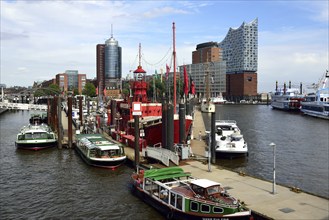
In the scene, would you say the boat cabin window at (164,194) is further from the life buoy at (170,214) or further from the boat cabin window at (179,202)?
the boat cabin window at (179,202)

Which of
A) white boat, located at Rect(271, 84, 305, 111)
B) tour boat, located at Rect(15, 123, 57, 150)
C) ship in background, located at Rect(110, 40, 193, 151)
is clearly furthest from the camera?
white boat, located at Rect(271, 84, 305, 111)

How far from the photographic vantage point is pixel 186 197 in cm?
2248

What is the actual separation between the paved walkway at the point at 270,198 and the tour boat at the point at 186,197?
6.65ft

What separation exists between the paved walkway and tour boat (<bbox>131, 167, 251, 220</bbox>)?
203 centimetres

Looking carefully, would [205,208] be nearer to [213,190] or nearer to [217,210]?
[217,210]

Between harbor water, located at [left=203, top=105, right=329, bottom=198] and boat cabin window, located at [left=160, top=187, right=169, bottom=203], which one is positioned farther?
harbor water, located at [left=203, top=105, right=329, bottom=198]

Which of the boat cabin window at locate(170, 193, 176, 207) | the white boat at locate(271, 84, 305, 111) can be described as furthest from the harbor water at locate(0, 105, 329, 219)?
the white boat at locate(271, 84, 305, 111)

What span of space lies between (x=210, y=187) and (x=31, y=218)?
14.0 metres

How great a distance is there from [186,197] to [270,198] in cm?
667

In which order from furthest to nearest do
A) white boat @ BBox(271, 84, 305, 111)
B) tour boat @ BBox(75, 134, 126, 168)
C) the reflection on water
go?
white boat @ BBox(271, 84, 305, 111) < tour boat @ BBox(75, 134, 126, 168) < the reflection on water

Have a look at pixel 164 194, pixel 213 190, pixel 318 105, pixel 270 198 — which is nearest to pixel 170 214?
pixel 164 194

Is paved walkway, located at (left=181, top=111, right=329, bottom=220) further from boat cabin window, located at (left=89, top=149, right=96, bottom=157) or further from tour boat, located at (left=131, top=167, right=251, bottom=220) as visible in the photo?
boat cabin window, located at (left=89, top=149, right=96, bottom=157)

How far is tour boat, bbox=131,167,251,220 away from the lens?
21344 millimetres

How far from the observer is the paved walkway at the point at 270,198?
848 inches
